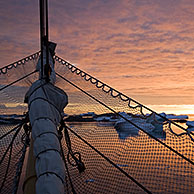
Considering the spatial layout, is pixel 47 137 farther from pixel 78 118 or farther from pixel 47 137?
pixel 78 118

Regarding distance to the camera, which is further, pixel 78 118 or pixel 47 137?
pixel 78 118

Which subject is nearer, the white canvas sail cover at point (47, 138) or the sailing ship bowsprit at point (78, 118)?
the white canvas sail cover at point (47, 138)

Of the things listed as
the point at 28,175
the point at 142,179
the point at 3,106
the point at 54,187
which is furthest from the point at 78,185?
the point at 54,187

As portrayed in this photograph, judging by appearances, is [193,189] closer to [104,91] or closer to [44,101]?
[104,91]

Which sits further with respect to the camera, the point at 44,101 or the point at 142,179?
the point at 142,179

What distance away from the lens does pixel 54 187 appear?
1341mm

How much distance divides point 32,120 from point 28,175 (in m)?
0.68

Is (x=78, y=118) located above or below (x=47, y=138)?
above

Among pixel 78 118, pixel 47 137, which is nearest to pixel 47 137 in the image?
pixel 47 137

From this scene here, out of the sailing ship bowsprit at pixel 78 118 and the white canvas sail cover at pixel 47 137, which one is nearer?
the white canvas sail cover at pixel 47 137

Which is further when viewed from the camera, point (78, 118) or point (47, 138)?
point (78, 118)

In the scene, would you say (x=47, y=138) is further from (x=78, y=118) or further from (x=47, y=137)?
(x=78, y=118)

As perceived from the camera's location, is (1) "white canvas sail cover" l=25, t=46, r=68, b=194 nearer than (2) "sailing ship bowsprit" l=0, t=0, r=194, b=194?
Yes

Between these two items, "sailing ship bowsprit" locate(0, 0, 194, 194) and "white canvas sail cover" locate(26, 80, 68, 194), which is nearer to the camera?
"white canvas sail cover" locate(26, 80, 68, 194)
